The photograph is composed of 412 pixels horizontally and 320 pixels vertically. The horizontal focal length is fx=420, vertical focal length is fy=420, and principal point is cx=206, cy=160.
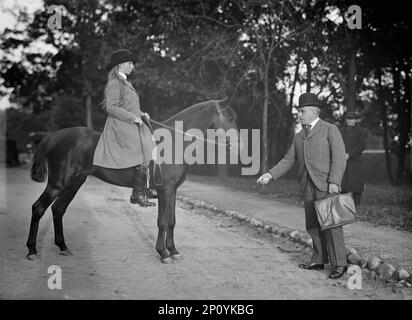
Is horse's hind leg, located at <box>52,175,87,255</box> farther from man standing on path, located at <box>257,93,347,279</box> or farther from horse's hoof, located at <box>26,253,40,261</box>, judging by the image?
man standing on path, located at <box>257,93,347,279</box>

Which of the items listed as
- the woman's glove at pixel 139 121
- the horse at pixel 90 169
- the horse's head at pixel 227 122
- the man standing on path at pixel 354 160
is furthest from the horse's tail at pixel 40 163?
the man standing on path at pixel 354 160

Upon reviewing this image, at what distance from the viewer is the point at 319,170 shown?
5297 mm

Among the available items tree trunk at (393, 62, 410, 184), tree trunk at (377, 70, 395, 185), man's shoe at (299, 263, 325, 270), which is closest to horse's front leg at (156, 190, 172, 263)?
man's shoe at (299, 263, 325, 270)

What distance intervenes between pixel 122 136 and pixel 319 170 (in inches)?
109

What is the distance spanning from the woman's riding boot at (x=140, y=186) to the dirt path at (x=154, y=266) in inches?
32.5

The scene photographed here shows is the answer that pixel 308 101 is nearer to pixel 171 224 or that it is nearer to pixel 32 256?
pixel 171 224

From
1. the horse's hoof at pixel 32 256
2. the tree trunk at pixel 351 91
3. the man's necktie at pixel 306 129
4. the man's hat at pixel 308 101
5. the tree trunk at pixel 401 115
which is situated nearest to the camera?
the man's hat at pixel 308 101

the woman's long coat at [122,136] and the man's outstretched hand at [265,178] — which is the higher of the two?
the woman's long coat at [122,136]

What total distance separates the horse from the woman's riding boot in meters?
0.13

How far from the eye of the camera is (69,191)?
21.7 ft

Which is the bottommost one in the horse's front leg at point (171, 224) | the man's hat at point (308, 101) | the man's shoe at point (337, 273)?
the man's shoe at point (337, 273)

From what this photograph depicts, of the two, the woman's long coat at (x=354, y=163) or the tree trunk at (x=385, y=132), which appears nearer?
the woman's long coat at (x=354, y=163)

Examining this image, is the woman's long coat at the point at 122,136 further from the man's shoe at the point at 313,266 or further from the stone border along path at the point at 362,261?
the stone border along path at the point at 362,261

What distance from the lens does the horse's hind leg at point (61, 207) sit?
6.32 meters
